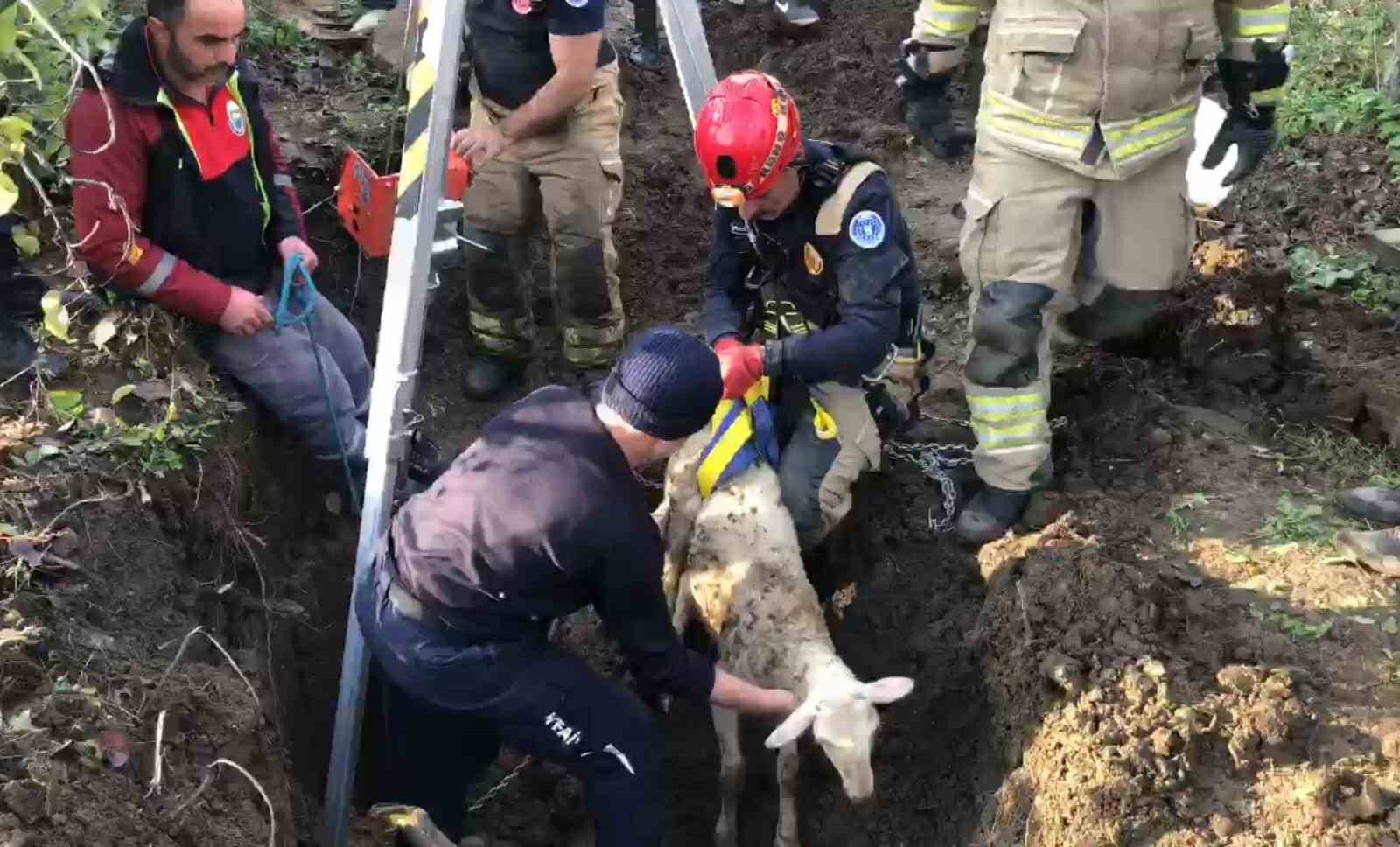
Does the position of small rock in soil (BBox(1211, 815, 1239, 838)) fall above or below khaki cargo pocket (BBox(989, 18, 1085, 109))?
below

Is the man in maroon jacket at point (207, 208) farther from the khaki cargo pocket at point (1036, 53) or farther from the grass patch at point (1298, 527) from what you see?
the grass patch at point (1298, 527)

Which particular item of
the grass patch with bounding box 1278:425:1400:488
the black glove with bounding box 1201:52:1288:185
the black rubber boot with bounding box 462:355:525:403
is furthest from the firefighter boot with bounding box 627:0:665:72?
the grass patch with bounding box 1278:425:1400:488

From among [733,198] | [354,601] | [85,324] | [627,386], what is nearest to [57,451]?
[85,324]

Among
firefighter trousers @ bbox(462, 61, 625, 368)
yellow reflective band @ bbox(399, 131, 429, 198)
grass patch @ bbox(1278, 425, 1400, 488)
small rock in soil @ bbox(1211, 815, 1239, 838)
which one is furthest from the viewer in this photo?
firefighter trousers @ bbox(462, 61, 625, 368)

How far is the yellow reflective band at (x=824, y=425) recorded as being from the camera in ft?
15.0

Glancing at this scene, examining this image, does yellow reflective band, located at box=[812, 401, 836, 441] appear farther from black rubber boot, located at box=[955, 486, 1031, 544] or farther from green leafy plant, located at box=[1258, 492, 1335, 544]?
green leafy plant, located at box=[1258, 492, 1335, 544]

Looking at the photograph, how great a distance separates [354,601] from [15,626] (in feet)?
3.23

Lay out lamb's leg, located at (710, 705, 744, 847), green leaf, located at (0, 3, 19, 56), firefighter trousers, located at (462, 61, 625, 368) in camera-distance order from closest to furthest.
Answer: green leaf, located at (0, 3, 19, 56)
lamb's leg, located at (710, 705, 744, 847)
firefighter trousers, located at (462, 61, 625, 368)

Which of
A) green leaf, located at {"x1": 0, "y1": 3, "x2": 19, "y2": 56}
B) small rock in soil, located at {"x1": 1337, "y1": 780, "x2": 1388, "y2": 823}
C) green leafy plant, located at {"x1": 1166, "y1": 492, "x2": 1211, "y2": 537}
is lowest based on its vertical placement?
green leafy plant, located at {"x1": 1166, "y1": 492, "x2": 1211, "y2": 537}

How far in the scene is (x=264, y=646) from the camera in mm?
4184

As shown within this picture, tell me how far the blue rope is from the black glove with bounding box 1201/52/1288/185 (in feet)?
11.6

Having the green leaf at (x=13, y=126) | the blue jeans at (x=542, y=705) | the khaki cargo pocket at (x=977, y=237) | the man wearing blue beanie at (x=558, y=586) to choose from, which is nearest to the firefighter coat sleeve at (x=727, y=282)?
A: the khaki cargo pocket at (x=977, y=237)

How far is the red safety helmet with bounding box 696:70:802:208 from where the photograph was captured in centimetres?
392

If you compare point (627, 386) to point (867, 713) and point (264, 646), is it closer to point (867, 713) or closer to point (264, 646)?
point (867, 713)
